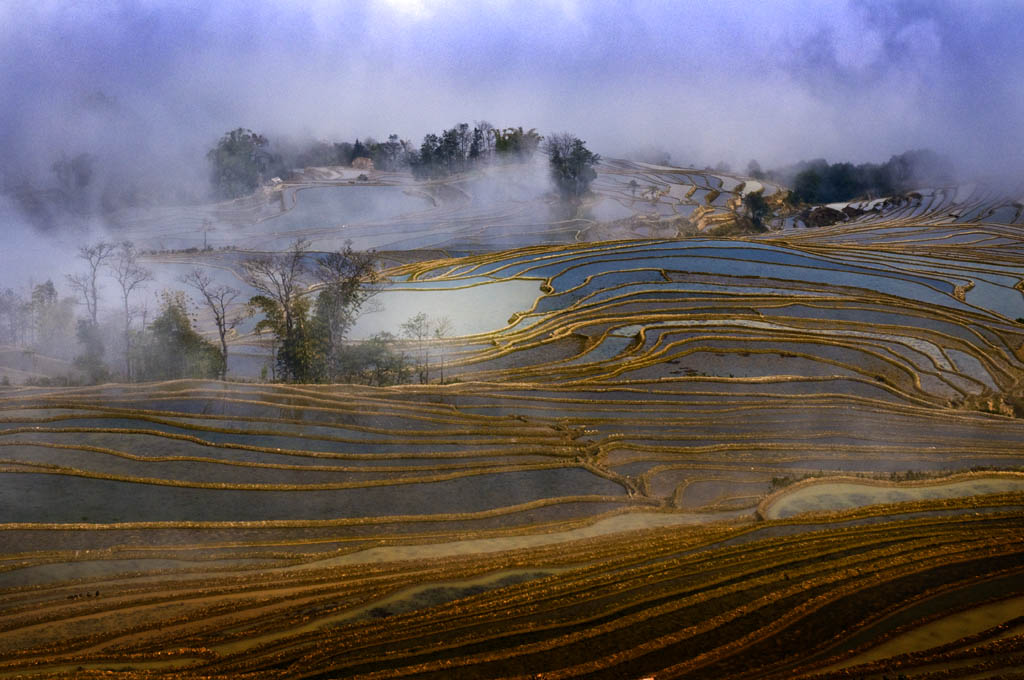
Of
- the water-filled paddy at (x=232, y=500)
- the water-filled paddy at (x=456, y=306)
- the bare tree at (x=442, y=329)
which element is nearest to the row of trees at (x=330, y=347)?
the bare tree at (x=442, y=329)

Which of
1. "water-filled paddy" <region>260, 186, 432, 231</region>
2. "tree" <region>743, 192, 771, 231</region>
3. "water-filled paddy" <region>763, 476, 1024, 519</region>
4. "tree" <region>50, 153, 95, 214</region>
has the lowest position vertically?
"water-filled paddy" <region>763, 476, 1024, 519</region>

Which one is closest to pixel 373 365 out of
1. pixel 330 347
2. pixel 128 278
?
pixel 330 347

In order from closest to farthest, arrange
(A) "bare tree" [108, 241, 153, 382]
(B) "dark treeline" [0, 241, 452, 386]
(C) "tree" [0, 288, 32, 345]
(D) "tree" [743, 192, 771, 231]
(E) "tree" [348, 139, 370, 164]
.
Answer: (B) "dark treeline" [0, 241, 452, 386]
(A) "bare tree" [108, 241, 153, 382]
(C) "tree" [0, 288, 32, 345]
(D) "tree" [743, 192, 771, 231]
(E) "tree" [348, 139, 370, 164]

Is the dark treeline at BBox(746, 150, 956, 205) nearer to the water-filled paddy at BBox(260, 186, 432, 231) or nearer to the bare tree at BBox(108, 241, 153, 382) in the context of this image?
the water-filled paddy at BBox(260, 186, 432, 231)

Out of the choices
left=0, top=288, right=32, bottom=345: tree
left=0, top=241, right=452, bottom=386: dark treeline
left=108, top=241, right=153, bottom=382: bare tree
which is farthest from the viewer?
left=0, top=288, right=32, bottom=345: tree

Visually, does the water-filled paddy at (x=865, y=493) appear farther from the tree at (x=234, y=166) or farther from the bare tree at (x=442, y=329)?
the tree at (x=234, y=166)

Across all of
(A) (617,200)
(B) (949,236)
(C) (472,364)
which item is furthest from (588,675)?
(A) (617,200)

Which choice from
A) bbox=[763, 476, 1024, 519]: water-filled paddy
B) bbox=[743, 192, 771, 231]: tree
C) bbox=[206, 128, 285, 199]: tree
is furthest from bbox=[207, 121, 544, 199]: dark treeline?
bbox=[763, 476, 1024, 519]: water-filled paddy

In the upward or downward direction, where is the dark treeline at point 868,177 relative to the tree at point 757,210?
upward
